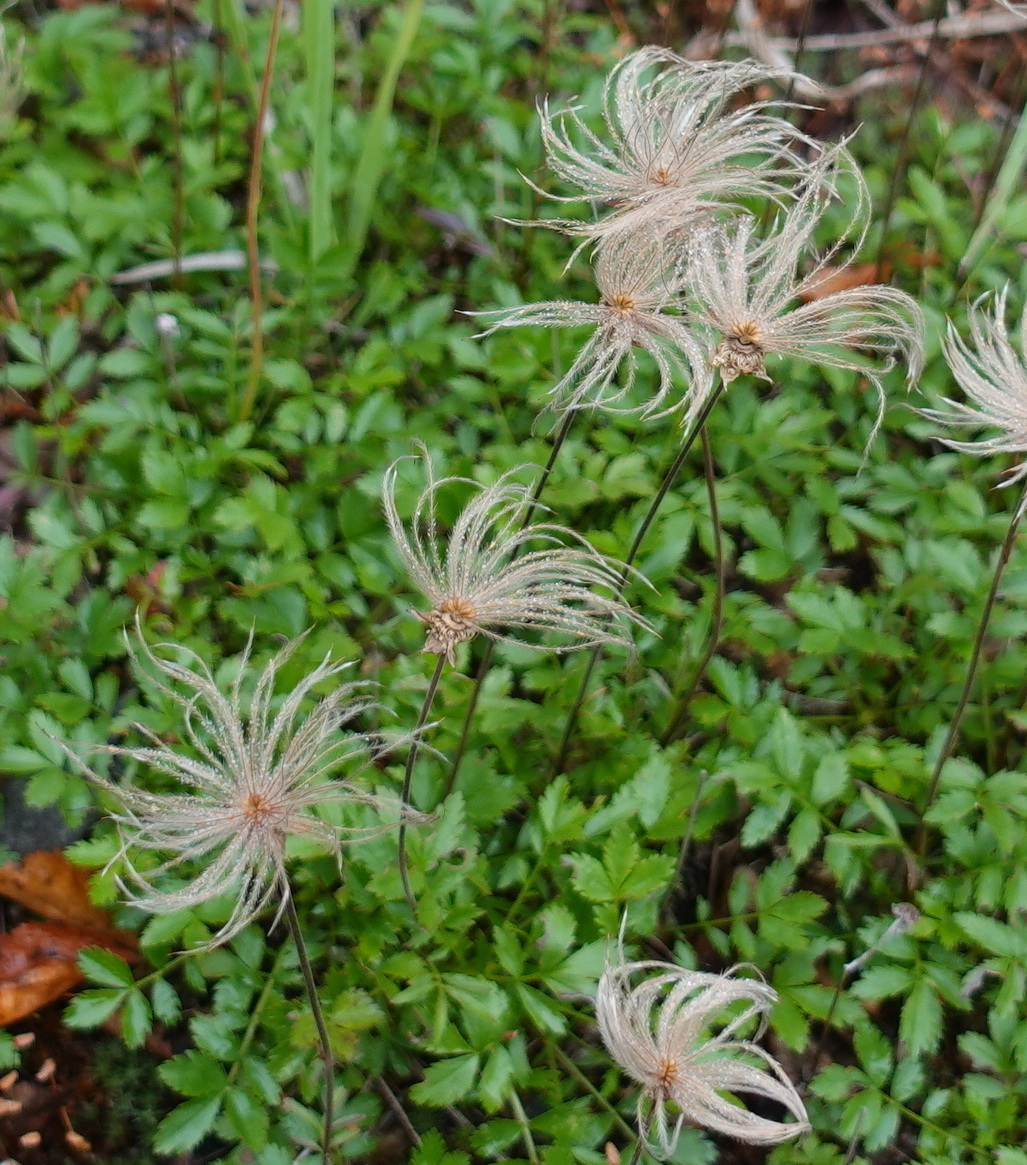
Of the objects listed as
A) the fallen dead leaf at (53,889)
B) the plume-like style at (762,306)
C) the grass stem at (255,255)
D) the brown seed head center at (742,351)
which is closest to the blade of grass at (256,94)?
the grass stem at (255,255)

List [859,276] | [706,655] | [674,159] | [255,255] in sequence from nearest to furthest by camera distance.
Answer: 1. [674,159]
2. [706,655]
3. [255,255]
4. [859,276]

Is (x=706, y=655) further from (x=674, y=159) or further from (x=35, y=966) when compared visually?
(x=35, y=966)

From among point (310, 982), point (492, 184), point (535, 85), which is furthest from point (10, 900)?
point (535, 85)

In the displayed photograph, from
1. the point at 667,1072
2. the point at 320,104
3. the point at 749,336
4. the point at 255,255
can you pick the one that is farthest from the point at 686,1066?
the point at 320,104

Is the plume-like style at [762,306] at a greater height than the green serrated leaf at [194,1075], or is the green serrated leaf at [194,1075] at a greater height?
the plume-like style at [762,306]

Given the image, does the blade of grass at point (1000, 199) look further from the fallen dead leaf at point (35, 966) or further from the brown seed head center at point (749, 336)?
the fallen dead leaf at point (35, 966)

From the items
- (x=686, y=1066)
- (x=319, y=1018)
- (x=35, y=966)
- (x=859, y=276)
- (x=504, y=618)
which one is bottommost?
(x=35, y=966)
